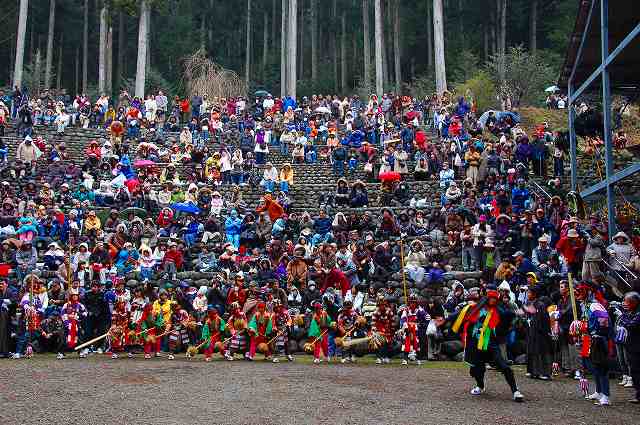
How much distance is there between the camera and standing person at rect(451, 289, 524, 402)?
10633mm

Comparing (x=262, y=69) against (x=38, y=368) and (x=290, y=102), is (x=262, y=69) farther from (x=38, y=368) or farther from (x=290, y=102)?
(x=38, y=368)

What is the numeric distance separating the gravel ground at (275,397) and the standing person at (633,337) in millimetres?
402

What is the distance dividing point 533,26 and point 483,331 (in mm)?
42590

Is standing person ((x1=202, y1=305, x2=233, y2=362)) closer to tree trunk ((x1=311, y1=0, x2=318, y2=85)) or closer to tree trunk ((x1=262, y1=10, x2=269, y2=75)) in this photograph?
tree trunk ((x1=311, y1=0, x2=318, y2=85))

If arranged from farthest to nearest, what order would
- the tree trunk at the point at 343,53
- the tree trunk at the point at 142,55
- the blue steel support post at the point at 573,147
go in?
the tree trunk at the point at 343,53 < the tree trunk at the point at 142,55 < the blue steel support post at the point at 573,147

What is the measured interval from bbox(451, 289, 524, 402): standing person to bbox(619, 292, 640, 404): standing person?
1.55 m

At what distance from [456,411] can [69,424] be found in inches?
182

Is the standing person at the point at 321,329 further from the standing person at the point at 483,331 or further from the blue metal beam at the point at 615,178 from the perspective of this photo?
the blue metal beam at the point at 615,178

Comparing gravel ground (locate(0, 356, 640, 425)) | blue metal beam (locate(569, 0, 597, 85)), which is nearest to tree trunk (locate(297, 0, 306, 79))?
blue metal beam (locate(569, 0, 597, 85))

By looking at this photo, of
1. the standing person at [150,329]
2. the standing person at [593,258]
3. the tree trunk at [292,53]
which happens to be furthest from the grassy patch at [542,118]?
the standing person at [150,329]

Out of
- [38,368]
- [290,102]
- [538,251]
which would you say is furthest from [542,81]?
[38,368]

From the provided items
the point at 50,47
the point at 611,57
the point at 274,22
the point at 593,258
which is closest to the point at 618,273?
the point at 593,258

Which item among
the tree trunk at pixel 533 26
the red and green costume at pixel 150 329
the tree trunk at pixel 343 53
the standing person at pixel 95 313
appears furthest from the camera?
the tree trunk at pixel 343 53

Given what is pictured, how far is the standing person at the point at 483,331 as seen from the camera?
1063 centimetres
